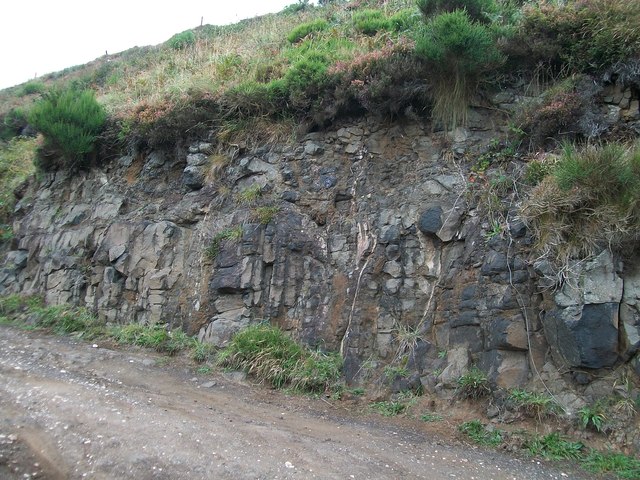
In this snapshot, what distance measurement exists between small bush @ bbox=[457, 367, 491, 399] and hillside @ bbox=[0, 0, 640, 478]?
0.08ft

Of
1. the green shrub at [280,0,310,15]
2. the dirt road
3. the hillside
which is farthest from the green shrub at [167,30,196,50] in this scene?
the dirt road

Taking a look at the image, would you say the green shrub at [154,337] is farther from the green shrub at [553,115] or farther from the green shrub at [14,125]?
the green shrub at [14,125]

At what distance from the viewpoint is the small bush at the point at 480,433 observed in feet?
18.7

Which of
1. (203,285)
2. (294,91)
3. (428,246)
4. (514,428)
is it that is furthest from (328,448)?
(294,91)

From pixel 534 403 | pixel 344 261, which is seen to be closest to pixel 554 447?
pixel 534 403

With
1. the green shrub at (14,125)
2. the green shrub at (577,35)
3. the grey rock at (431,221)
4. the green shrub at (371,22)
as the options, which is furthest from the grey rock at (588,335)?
the green shrub at (14,125)

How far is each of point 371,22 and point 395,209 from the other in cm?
562

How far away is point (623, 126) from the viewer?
7215 millimetres

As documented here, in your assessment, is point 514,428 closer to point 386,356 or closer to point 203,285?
point 386,356

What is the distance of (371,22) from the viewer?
11.8m

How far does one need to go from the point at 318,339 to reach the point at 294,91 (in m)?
4.62

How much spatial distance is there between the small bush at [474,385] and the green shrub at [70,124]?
9353 mm

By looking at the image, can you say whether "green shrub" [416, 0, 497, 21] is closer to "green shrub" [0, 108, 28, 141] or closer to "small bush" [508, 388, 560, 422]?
"small bush" [508, 388, 560, 422]

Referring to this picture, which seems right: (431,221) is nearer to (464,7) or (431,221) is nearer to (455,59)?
(455,59)
